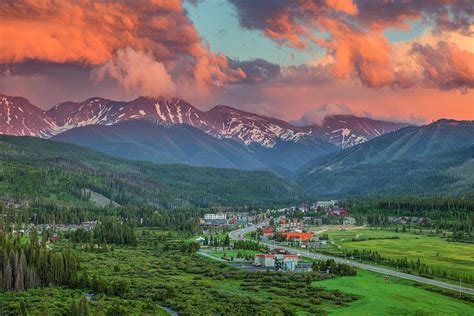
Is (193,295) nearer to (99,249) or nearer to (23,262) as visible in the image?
(23,262)

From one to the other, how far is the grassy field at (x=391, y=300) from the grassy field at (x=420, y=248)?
2144cm

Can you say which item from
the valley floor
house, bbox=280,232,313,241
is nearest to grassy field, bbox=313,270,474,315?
the valley floor

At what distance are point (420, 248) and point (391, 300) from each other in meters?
64.9

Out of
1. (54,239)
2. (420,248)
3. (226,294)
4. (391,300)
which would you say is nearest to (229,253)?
(54,239)

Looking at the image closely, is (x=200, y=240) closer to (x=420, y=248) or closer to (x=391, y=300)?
(x=420, y=248)

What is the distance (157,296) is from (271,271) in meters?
32.3

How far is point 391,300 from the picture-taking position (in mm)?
94125

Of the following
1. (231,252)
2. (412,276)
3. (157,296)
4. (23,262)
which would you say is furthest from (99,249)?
(412,276)

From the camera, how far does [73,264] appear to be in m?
105

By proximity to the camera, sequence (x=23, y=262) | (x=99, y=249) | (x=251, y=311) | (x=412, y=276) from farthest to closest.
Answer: (x=99, y=249), (x=412, y=276), (x=23, y=262), (x=251, y=311)

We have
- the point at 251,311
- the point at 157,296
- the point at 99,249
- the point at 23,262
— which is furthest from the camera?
the point at 99,249

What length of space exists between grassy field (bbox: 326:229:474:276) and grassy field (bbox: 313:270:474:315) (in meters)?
21.4

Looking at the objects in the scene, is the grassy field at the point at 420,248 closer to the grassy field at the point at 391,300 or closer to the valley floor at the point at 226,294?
the grassy field at the point at 391,300

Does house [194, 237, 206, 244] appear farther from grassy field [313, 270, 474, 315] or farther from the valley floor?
grassy field [313, 270, 474, 315]
